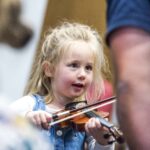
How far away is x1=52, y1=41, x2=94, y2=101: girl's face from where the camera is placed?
251cm

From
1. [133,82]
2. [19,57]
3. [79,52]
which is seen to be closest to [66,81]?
[79,52]

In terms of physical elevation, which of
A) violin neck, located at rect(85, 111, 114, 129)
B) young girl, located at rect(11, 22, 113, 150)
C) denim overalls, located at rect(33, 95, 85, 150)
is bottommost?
denim overalls, located at rect(33, 95, 85, 150)

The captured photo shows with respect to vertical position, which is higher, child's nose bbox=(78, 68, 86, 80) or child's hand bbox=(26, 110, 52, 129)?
child's nose bbox=(78, 68, 86, 80)

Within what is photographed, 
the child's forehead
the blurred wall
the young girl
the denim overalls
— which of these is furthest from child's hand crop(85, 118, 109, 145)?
the blurred wall

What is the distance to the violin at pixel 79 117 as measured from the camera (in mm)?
2283

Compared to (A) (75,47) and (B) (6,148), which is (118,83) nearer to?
(B) (6,148)

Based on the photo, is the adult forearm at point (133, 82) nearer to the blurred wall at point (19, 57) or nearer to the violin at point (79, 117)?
the blurred wall at point (19, 57)

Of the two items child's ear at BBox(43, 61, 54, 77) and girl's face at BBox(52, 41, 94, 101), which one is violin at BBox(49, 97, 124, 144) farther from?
child's ear at BBox(43, 61, 54, 77)

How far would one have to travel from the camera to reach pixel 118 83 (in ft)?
3.41

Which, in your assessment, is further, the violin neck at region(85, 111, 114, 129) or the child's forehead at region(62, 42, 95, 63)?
the child's forehead at region(62, 42, 95, 63)

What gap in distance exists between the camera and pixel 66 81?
100 inches

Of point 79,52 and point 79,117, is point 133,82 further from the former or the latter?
point 79,52

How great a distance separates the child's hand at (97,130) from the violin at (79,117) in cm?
2

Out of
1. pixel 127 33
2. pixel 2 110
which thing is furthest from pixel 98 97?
pixel 2 110
